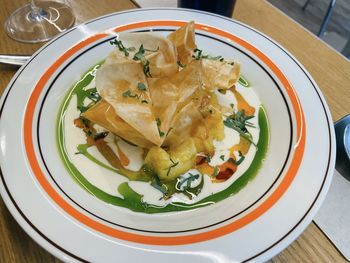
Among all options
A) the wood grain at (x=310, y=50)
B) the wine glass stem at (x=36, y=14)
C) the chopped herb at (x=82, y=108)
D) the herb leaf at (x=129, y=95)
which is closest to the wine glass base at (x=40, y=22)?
the wine glass stem at (x=36, y=14)

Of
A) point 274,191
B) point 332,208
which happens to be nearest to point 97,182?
point 274,191

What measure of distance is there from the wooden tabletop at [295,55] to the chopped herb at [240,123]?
24 centimetres

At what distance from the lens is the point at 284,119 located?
0.86 metres

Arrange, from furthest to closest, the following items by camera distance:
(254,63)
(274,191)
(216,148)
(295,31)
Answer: (295,31), (254,63), (216,148), (274,191)

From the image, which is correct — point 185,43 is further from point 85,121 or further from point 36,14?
point 36,14

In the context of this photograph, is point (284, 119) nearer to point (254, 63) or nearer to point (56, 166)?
point (254, 63)

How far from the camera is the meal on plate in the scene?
2.48 ft

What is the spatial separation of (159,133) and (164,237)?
0.73ft

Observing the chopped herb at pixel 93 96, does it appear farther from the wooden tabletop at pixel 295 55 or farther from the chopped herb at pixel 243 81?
the chopped herb at pixel 243 81

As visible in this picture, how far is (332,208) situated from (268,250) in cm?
26

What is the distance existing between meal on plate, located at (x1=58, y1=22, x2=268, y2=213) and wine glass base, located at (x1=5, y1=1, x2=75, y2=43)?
365 mm

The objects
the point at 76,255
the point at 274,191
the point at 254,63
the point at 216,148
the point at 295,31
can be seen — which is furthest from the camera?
the point at 295,31

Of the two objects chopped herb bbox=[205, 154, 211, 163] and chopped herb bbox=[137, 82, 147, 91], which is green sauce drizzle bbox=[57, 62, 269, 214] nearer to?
chopped herb bbox=[205, 154, 211, 163]

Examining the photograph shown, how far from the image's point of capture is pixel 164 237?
64cm
